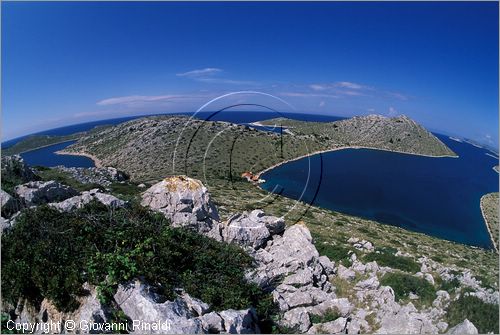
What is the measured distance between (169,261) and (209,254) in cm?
211

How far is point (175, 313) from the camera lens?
22.7 ft

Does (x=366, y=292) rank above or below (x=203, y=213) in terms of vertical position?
below

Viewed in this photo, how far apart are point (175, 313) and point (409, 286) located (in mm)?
10206

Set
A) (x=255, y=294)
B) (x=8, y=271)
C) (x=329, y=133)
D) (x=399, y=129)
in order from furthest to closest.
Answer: (x=399, y=129) < (x=329, y=133) < (x=255, y=294) < (x=8, y=271)

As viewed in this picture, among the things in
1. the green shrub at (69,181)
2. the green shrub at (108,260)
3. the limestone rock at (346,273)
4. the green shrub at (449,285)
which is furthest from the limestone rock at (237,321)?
the green shrub at (69,181)

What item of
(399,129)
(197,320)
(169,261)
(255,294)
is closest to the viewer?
(197,320)

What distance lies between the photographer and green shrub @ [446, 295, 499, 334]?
1026cm

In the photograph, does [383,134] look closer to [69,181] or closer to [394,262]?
[69,181]

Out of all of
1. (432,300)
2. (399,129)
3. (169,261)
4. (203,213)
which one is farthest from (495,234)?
(399,129)

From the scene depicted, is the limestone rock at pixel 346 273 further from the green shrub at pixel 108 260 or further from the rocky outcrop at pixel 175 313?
the rocky outcrop at pixel 175 313

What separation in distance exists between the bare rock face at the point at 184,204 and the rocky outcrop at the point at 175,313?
23.2ft

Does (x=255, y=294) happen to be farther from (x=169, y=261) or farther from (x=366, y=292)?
(x=366, y=292)

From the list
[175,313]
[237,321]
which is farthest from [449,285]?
[175,313]

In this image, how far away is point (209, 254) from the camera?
37.1 feet
